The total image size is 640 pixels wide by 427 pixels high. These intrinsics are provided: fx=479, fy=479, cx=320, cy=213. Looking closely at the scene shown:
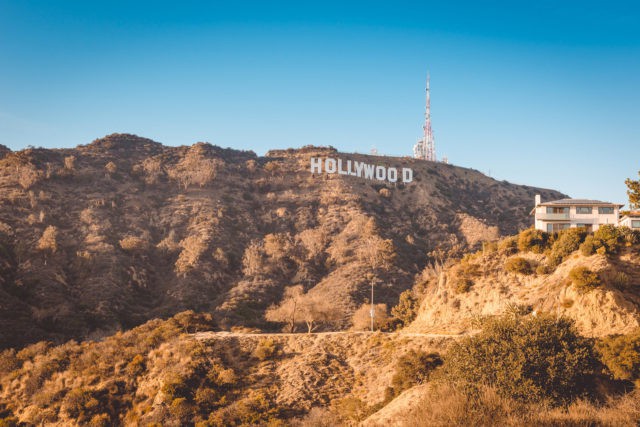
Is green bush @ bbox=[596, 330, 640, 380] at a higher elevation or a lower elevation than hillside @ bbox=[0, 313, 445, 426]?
higher

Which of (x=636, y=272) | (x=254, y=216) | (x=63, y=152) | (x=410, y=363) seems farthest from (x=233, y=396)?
(x=63, y=152)

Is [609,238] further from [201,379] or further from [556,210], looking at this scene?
[201,379]

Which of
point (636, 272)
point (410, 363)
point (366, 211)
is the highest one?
point (366, 211)

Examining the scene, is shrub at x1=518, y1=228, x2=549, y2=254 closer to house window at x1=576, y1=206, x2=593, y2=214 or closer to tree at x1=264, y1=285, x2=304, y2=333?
house window at x1=576, y1=206, x2=593, y2=214

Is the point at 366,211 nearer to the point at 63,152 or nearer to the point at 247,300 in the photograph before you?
the point at 247,300

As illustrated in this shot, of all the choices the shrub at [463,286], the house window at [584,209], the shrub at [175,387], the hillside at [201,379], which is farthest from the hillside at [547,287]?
the shrub at [175,387]

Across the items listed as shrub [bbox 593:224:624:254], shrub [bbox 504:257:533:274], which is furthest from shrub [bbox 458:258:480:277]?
shrub [bbox 593:224:624:254]

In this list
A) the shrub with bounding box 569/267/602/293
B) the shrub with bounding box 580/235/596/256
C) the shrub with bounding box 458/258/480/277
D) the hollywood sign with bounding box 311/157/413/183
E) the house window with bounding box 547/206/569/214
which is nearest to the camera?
the shrub with bounding box 569/267/602/293
